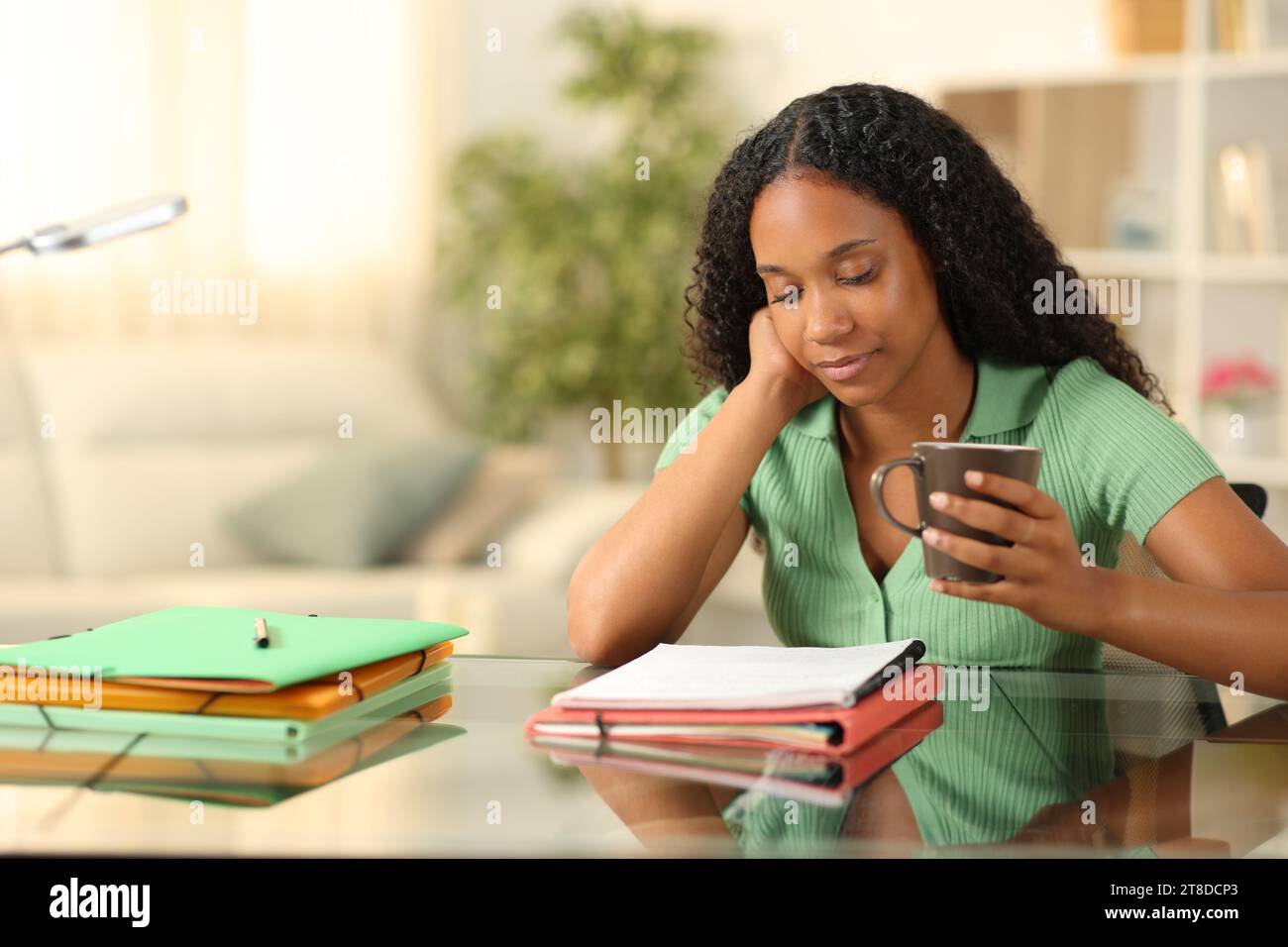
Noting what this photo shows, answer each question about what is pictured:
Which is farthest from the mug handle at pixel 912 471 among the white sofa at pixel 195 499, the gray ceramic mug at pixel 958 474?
the white sofa at pixel 195 499

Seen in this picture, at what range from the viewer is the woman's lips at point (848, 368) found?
3.84 ft

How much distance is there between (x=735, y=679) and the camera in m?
0.91

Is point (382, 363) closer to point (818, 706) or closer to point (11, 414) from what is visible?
point (11, 414)

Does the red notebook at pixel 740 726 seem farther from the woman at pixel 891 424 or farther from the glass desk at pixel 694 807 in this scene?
the woman at pixel 891 424

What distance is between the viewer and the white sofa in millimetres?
2986

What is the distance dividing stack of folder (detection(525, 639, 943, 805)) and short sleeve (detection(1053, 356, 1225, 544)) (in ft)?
1.19

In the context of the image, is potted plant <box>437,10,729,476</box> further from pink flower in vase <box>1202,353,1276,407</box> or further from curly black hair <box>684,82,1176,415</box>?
curly black hair <box>684,82,1176,415</box>

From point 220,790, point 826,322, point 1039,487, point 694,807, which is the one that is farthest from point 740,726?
point 1039,487

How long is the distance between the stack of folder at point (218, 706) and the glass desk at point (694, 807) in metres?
0.01

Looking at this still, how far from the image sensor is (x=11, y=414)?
10.6 ft

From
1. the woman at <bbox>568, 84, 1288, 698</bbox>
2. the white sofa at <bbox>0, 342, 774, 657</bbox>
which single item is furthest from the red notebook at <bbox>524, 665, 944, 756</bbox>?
the white sofa at <bbox>0, 342, 774, 657</bbox>

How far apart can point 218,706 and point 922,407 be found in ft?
2.44
